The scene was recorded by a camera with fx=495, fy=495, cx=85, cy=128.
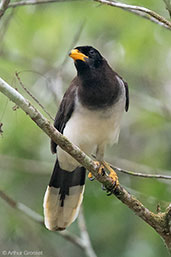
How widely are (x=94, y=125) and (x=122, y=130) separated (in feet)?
9.86

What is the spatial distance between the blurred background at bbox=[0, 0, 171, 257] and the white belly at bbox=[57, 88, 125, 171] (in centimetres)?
58

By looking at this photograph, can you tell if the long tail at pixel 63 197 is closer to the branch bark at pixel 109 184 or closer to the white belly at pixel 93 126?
the white belly at pixel 93 126

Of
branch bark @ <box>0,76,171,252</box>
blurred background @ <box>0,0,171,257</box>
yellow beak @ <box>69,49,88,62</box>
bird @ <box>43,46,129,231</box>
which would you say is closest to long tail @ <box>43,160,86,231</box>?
bird @ <box>43,46,129,231</box>

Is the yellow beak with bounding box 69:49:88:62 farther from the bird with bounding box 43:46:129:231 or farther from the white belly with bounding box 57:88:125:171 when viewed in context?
the white belly with bounding box 57:88:125:171

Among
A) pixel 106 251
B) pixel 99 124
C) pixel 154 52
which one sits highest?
pixel 99 124

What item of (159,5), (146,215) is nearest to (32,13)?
(159,5)

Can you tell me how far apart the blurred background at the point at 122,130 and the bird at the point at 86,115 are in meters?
0.43

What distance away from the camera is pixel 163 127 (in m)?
7.39

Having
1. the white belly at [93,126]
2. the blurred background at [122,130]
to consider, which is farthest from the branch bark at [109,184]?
the blurred background at [122,130]

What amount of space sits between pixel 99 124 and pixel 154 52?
304cm

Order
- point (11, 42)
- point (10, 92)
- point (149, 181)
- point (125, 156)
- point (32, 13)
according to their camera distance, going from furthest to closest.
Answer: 1. point (125, 156)
2. point (11, 42)
3. point (32, 13)
4. point (149, 181)
5. point (10, 92)

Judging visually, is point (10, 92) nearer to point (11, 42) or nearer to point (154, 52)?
point (11, 42)

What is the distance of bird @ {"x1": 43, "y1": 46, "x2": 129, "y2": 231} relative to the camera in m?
5.16

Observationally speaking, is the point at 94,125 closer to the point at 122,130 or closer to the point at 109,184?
the point at 109,184
